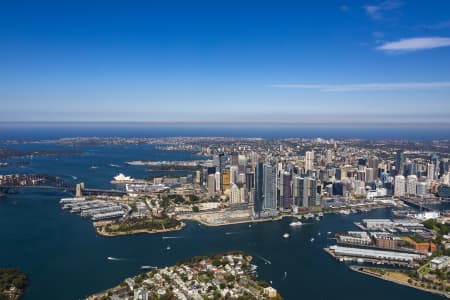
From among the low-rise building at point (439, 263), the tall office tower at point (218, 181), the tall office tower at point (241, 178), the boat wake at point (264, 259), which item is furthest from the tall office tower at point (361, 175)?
the boat wake at point (264, 259)

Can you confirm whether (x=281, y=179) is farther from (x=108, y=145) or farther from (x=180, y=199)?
(x=108, y=145)

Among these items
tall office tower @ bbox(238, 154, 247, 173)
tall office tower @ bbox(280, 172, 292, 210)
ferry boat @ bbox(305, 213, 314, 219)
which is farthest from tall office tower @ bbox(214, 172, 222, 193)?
ferry boat @ bbox(305, 213, 314, 219)

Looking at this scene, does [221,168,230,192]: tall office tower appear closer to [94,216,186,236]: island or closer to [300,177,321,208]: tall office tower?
[300,177,321,208]: tall office tower

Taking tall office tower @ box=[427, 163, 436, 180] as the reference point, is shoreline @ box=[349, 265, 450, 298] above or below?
below

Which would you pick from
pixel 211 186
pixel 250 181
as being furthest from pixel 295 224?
pixel 211 186

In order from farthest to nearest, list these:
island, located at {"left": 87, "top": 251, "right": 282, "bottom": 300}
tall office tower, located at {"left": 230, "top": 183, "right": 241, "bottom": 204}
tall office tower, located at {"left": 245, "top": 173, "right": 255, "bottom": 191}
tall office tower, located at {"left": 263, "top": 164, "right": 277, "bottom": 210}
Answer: tall office tower, located at {"left": 245, "top": 173, "right": 255, "bottom": 191} < tall office tower, located at {"left": 230, "top": 183, "right": 241, "bottom": 204} < tall office tower, located at {"left": 263, "top": 164, "right": 277, "bottom": 210} < island, located at {"left": 87, "top": 251, "right": 282, "bottom": 300}

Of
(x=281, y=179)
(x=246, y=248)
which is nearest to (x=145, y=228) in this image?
(x=246, y=248)
